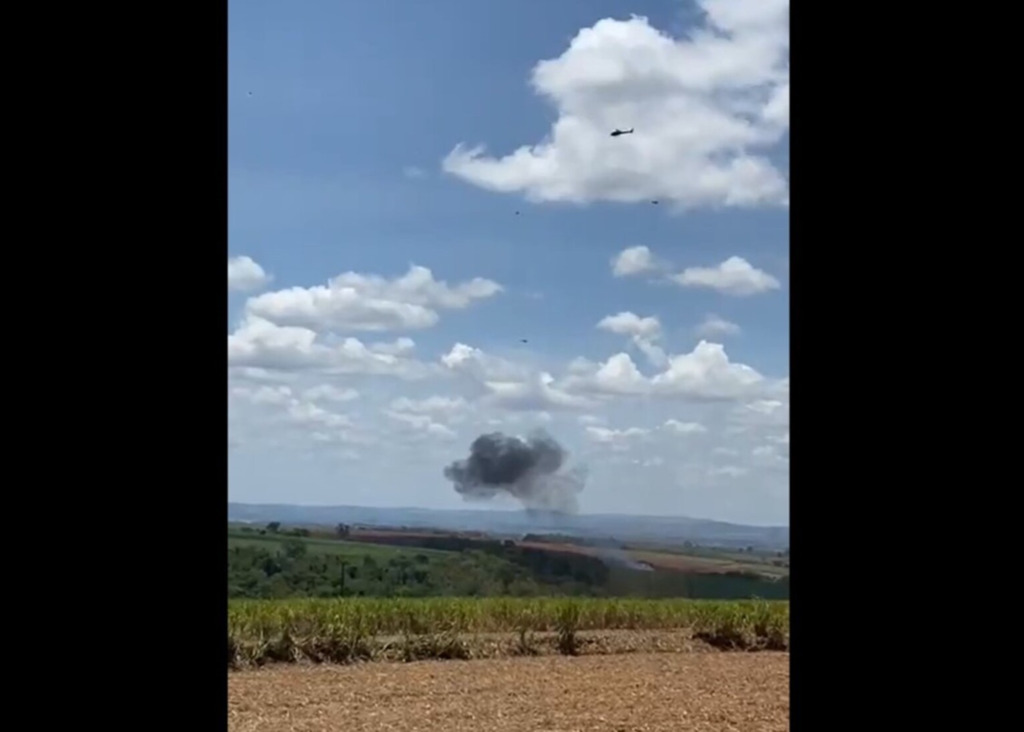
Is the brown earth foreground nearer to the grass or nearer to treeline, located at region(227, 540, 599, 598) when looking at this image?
the grass

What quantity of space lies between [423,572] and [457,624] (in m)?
0.44

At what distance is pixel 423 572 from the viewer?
6598 millimetres

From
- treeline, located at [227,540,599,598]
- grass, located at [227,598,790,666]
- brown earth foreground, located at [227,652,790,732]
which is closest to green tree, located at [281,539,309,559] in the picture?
treeline, located at [227,540,599,598]

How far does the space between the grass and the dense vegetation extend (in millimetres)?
101

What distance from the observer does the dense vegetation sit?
5875 millimetres

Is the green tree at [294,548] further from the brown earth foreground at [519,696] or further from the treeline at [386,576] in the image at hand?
the brown earth foreground at [519,696]

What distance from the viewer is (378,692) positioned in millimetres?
5676

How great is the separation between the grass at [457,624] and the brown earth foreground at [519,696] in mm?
157
